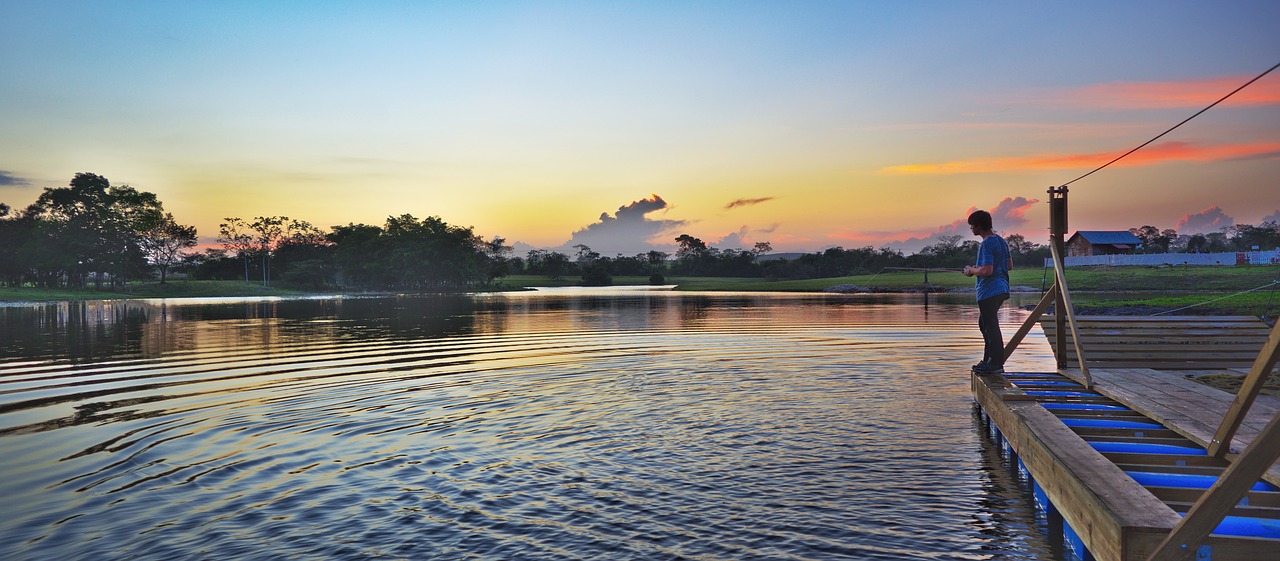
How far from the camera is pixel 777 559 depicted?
5.93 metres

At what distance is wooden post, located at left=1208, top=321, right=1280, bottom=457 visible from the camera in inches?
188

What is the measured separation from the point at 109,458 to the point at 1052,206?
47.2ft

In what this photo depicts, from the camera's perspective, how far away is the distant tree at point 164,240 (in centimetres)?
12294

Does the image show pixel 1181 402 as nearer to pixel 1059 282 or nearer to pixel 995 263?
pixel 1059 282

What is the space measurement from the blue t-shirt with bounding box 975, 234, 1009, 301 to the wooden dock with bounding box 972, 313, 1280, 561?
139cm

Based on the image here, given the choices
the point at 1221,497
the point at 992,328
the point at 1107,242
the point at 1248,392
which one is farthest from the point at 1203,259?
the point at 1221,497

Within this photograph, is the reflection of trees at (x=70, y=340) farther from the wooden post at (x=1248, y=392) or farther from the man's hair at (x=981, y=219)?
the wooden post at (x=1248, y=392)

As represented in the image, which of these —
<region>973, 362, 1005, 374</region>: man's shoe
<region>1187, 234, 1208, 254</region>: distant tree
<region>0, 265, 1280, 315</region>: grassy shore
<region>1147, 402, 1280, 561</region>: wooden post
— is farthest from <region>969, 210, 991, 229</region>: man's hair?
<region>1187, 234, 1208, 254</region>: distant tree

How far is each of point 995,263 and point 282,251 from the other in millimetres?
167673

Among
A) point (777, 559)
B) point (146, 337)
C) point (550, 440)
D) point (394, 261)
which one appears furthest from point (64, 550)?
point (394, 261)

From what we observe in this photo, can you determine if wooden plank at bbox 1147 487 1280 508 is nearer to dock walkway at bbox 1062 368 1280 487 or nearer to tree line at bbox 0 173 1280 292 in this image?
dock walkway at bbox 1062 368 1280 487

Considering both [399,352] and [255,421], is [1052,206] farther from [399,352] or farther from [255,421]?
[399,352]

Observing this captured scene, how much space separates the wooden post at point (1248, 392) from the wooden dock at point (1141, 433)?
58mm

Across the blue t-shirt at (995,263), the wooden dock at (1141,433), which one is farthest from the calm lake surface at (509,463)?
the blue t-shirt at (995,263)
